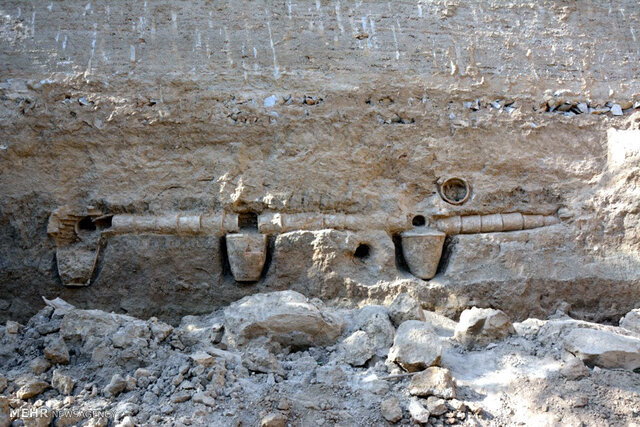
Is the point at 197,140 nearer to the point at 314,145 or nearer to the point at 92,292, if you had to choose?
the point at 314,145

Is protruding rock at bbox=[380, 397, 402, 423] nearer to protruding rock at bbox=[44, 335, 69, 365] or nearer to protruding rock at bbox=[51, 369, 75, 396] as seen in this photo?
protruding rock at bbox=[51, 369, 75, 396]

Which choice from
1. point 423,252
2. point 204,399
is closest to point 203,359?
point 204,399

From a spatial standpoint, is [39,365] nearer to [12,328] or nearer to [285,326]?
[12,328]

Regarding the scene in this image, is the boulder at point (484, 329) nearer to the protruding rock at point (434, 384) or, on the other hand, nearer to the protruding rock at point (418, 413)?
the protruding rock at point (434, 384)

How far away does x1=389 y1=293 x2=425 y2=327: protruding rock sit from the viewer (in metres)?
3.56

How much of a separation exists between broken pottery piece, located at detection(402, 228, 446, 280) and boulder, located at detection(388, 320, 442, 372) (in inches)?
45.9

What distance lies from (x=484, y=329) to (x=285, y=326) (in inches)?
45.5

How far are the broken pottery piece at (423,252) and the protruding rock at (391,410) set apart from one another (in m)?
1.69

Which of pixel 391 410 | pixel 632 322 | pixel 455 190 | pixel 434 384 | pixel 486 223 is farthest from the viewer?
pixel 455 190

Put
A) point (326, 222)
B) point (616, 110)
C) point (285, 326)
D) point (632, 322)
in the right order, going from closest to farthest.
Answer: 1. point (285, 326)
2. point (632, 322)
3. point (326, 222)
4. point (616, 110)

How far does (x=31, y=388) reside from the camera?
274cm

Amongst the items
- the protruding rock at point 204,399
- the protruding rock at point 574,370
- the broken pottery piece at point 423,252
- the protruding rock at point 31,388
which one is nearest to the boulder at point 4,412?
the protruding rock at point 31,388

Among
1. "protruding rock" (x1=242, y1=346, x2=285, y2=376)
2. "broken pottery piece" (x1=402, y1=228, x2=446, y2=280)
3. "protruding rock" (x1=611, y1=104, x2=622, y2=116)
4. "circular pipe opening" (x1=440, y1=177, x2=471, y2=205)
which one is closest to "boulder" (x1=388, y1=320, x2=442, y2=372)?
"protruding rock" (x1=242, y1=346, x2=285, y2=376)

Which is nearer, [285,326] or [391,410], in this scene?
[391,410]
